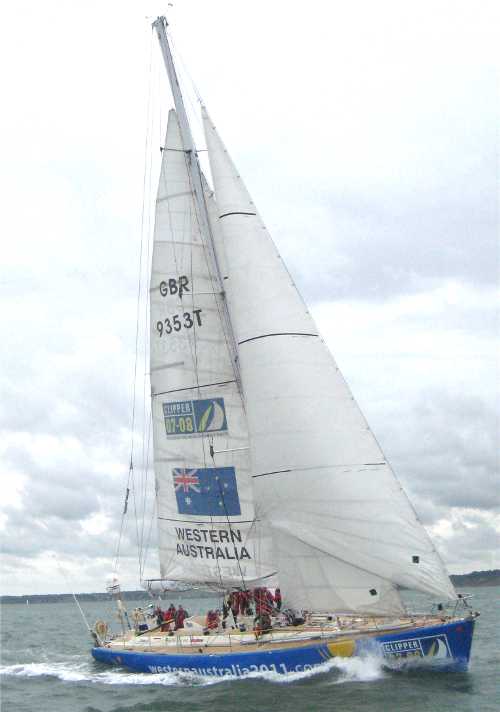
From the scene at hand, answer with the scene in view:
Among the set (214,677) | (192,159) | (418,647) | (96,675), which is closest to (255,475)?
(214,677)

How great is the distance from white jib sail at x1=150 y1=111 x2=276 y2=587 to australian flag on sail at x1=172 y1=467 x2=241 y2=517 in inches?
1.1

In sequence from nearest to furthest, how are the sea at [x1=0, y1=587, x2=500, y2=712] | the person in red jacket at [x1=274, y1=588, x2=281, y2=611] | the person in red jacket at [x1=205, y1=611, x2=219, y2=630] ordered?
the sea at [x1=0, y1=587, x2=500, y2=712]
the person in red jacket at [x1=274, y1=588, x2=281, y2=611]
the person in red jacket at [x1=205, y1=611, x2=219, y2=630]

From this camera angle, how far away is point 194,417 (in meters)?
24.8

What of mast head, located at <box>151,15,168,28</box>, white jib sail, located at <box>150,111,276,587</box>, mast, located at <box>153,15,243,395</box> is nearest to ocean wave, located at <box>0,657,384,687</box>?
white jib sail, located at <box>150,111,276,587</box>

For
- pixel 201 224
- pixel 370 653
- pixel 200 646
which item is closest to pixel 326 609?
pixel 370 653

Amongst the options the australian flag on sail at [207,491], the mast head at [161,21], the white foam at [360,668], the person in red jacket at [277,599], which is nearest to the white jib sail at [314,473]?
the white foam at [360,668]

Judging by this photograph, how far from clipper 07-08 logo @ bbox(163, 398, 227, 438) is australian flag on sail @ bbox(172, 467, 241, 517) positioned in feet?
3.66

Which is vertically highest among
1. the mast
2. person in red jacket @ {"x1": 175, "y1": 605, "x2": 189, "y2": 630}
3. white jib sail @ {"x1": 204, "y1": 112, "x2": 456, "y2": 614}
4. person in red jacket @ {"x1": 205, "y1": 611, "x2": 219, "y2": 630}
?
the mast

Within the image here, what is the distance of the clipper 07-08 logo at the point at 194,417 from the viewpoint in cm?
2433

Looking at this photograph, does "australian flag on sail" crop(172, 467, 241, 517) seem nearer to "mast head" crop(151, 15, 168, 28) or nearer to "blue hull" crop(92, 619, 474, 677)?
"blue hull" crop(92, 619, 474, 677)

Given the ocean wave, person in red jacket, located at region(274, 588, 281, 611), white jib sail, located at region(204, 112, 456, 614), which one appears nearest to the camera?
the ocean wave

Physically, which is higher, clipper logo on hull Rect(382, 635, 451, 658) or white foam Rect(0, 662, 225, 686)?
white foam Rect(0, 662, 225, 686)

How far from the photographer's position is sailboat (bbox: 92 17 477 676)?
62.6ft

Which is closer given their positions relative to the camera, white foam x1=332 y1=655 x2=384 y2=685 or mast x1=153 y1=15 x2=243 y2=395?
white foam x1=332 y1=655 x2=384 y2=685
